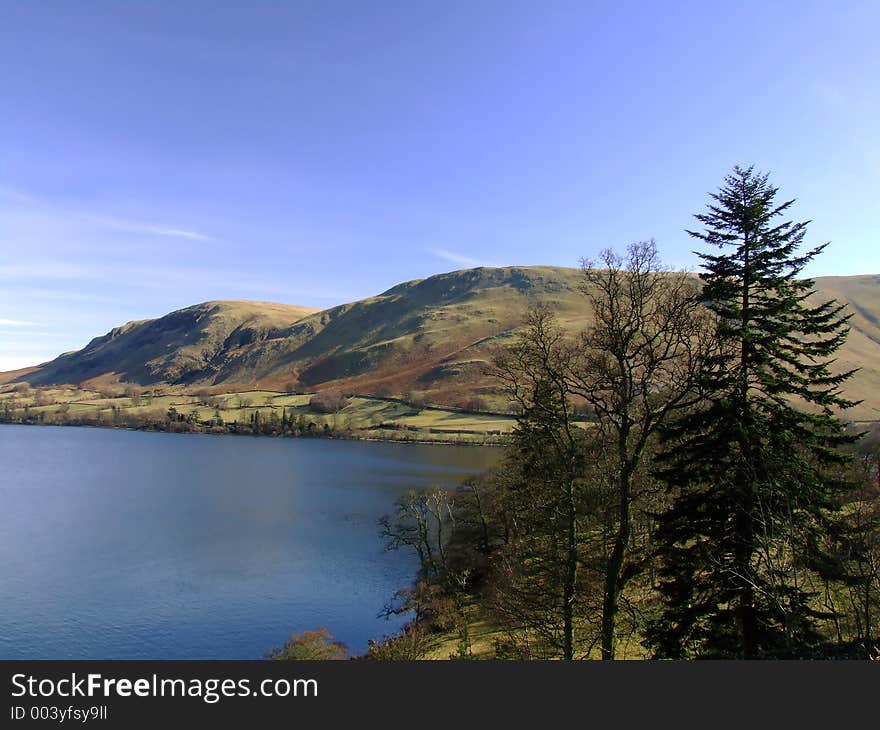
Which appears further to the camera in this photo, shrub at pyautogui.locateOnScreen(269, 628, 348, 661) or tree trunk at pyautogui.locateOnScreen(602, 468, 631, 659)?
shrub at pyautogui.locateOnScreen(269, 628, 348, 661)

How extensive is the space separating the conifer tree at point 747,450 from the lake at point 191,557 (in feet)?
86.8

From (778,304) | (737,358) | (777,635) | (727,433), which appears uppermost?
(778,304)

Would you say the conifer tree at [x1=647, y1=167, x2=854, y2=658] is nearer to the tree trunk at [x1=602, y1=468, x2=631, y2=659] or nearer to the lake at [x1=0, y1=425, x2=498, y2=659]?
the tree trunk at [x1=602, y1=468, x2=631, y2=659]

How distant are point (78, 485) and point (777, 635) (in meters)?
102

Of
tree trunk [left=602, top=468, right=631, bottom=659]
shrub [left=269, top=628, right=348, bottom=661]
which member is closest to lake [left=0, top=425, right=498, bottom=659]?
shrub [left=269, top=628, right=348, bottom=661]

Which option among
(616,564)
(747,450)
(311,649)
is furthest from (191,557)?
(747,450)

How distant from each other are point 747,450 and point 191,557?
53.1 meters

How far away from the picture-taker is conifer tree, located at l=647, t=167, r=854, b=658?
16.4m

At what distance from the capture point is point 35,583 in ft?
152

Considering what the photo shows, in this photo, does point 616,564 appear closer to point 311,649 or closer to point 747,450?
point 747,450

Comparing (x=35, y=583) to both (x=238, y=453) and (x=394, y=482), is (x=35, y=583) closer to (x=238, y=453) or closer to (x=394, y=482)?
(x=394, y=482)

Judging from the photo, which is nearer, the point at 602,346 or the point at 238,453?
the point at 602,346

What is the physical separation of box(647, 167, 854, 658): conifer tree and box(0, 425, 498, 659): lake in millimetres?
26451

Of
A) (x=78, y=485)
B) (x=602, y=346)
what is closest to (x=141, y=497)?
(x=78, y=485)
